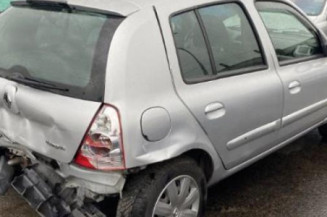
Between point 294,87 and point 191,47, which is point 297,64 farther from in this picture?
point 191,47

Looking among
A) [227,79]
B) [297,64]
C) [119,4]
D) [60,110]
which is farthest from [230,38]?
[60,110]

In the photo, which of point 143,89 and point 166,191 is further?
point 166,191

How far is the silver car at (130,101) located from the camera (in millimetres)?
2355

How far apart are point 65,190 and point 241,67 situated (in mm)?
1422

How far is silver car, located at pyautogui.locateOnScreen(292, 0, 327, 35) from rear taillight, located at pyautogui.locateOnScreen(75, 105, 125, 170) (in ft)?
16.2

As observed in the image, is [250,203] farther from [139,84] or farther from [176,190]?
[139,84]

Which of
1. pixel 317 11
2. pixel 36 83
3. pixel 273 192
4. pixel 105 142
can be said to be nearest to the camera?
pixel 105 142

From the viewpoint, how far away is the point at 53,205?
256 cm

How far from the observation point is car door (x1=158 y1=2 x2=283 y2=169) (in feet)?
8.75

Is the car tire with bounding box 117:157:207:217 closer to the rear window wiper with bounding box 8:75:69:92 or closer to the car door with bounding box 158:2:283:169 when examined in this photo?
the car door with bounding box 158:2:283:169

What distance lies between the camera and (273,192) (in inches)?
142

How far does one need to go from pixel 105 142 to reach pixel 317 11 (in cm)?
545

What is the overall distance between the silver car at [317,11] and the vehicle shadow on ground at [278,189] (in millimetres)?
2780

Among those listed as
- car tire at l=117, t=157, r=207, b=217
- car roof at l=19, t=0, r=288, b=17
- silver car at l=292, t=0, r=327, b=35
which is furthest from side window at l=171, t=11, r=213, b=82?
silver car at l=292, t=0, r=327, b=35
